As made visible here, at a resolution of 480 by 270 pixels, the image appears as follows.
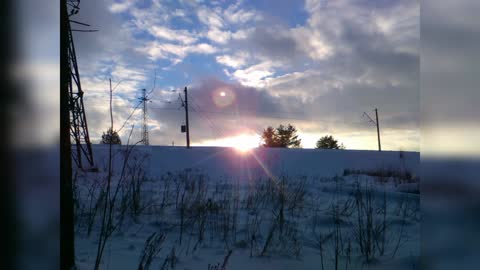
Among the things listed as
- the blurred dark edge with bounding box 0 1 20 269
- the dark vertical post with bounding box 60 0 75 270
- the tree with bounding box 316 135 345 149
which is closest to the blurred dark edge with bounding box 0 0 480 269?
the blurred dark edge with bounding box 0 1 20 269

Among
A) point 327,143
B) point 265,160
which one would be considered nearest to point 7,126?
point 265,160

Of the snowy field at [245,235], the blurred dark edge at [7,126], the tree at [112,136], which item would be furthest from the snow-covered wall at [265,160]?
the blurred dark edge at [7,126]

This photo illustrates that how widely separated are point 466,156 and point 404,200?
4676 mm

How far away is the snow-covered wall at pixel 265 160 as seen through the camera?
13762mm

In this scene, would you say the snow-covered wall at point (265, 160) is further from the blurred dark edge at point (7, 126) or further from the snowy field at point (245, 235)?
the blurred dark edge at point (7, 126)

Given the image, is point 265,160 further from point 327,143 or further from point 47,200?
point 327,143

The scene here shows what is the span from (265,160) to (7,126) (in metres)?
14.9

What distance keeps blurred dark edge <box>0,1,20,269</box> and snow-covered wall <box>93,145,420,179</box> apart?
1214cm

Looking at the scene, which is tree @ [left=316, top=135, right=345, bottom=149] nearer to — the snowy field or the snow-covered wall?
the snow-covered wall

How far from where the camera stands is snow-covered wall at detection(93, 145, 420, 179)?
45.1ft

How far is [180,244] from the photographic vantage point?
2.49 metres

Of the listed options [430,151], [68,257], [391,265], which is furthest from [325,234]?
[430,151]

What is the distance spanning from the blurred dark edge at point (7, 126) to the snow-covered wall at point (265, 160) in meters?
12.1

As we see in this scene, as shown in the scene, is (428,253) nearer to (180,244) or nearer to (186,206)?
(180,244)
